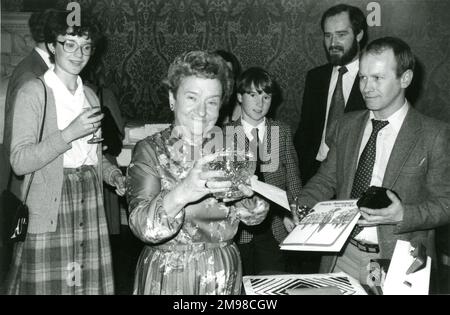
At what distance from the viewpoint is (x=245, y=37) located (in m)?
5.14

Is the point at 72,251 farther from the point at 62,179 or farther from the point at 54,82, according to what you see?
the point at 54,82

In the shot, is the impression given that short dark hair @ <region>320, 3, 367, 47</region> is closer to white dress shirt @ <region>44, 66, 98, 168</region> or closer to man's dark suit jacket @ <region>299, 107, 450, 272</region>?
man's dark suit jacket @ <region>299, 107, 450, 272</region>

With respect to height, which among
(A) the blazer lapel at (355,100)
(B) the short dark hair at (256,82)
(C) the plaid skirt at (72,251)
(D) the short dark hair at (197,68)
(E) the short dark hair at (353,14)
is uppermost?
(E) the short dark hair at (353,14)

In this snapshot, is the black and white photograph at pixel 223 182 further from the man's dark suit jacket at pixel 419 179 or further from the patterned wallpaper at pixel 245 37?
the patterned wallpaper at pixel 245 37

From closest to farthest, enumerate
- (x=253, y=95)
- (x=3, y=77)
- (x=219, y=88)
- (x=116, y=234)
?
(x=219, y=88), (x=253, y=95), (x=3, y=77), (x=116, y=234)

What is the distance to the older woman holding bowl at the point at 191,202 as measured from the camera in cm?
165

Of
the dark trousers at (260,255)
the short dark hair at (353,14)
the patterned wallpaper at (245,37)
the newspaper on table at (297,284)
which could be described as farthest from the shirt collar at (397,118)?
the patterned wallpaper at (245,37)

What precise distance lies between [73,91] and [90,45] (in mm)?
256

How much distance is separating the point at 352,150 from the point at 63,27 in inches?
62.6

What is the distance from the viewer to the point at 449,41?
4.96m

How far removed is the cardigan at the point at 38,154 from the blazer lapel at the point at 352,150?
1.37 m

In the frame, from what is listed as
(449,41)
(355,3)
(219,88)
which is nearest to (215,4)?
(355,3)

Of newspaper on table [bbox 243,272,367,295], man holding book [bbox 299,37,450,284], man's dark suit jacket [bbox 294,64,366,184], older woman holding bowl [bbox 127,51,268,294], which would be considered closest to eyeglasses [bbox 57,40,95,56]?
older woman holding bowl [bbox 127,51,268,294]

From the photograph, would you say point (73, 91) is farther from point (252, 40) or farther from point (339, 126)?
point (252, 40)
